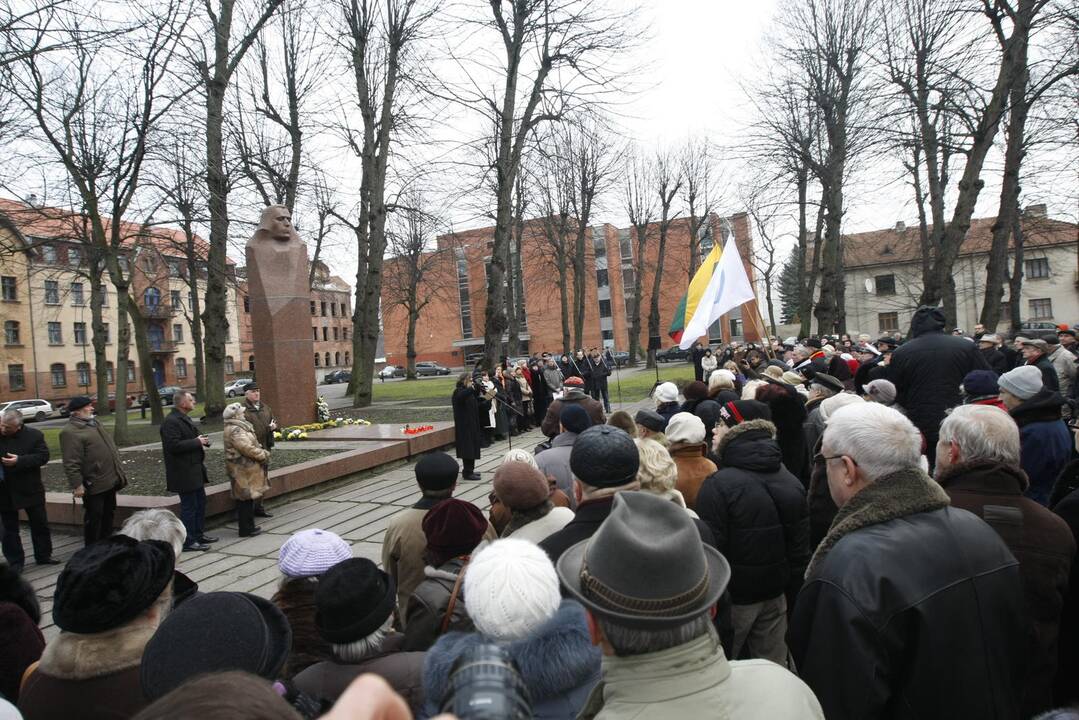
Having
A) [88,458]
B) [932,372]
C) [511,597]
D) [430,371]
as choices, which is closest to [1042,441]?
[932,372]

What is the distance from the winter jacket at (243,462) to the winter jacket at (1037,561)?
7069 mm

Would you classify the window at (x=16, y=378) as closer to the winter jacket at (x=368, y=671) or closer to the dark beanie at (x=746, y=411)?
the dark beanie at (x=746, y=411)

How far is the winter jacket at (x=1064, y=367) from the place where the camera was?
31.4 ft

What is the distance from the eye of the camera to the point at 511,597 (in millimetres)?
1681

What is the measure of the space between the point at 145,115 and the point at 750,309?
36.3 feet

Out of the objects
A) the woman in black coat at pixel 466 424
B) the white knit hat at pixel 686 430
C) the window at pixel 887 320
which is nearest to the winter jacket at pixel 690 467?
the white knit hat at pixel 686 430

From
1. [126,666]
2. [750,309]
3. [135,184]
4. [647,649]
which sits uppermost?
[135,184]

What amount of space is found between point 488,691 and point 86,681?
172 cm

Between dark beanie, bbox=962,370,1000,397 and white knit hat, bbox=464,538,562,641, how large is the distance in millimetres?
4498

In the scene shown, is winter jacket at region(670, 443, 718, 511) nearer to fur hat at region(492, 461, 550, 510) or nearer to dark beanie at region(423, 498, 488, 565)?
fur hat at region(492, 461, 550, 510)

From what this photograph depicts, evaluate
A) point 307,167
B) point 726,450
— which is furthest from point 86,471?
point 307,167

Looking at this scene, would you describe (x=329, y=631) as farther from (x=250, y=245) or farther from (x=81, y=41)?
(x=250, y=245)

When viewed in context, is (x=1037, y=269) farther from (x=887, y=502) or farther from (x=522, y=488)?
(x=887, y=502)

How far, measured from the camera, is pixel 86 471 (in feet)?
22.8
